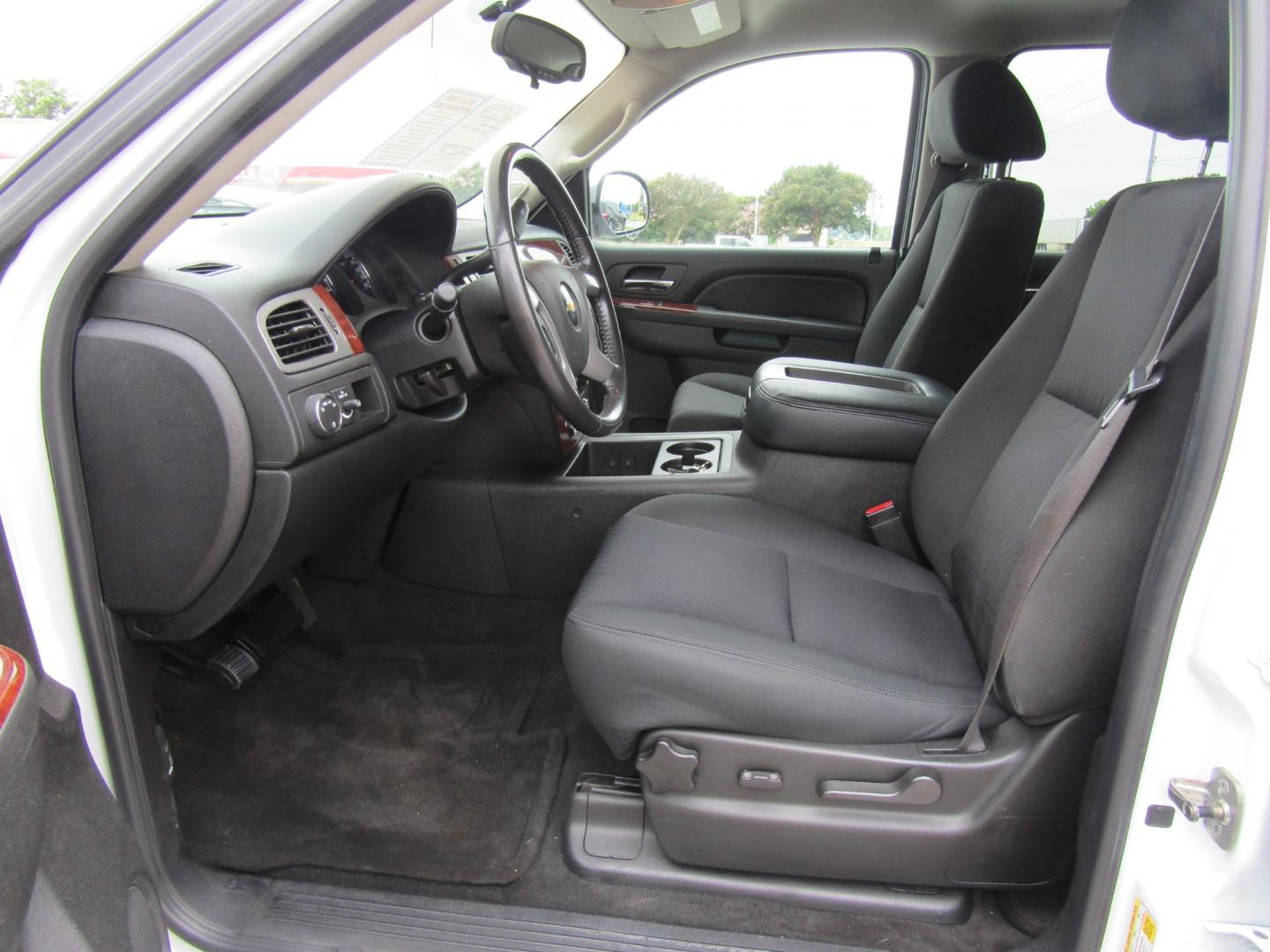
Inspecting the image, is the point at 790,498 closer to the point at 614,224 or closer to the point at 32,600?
the point at 32,600

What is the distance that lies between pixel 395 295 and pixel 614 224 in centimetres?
161

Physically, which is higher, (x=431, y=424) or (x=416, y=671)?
(x=431, y=424)

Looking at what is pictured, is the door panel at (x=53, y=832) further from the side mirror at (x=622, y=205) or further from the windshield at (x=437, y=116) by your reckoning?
the side mirror at (x=622, y=205)

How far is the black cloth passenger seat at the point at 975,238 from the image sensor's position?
212 cm

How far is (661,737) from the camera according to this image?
3.61 feet

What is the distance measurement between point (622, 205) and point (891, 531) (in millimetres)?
1763

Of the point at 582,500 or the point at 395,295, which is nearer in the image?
the point at 395,295

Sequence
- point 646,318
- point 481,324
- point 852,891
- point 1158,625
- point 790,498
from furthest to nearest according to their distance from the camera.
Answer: point 646,318, point 790,498, point 481,324, point 852,891, point 1158,625

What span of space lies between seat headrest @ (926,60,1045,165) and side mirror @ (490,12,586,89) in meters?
0.94

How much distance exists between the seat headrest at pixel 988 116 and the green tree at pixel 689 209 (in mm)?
852

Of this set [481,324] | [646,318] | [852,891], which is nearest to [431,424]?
[481,324]

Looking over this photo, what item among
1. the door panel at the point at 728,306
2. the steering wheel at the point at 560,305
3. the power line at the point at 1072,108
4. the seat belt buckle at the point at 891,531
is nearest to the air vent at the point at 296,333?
the steering wheel at the point at 560,305

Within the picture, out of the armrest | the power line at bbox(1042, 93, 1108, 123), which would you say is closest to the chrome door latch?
the armrest

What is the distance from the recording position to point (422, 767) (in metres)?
1.60
